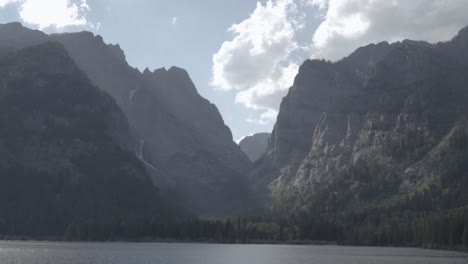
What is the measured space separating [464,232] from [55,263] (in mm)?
126017

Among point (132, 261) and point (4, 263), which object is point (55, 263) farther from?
point (132, 261)

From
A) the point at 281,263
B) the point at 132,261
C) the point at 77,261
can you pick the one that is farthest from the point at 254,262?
the point at 77,261

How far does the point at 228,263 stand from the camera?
149m

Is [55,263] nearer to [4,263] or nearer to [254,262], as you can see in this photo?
[4,263]

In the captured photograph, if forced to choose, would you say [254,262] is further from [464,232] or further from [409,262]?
[464,232]

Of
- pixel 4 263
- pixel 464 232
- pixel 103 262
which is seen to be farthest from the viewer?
pixel 464 232

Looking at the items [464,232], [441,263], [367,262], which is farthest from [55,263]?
[464,232]

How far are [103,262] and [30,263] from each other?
604 inches

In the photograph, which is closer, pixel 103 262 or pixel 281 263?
pixel 103 262

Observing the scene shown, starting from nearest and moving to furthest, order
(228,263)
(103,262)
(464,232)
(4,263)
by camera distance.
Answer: (4,263)
(103,262)
(228,263)
(464,232)

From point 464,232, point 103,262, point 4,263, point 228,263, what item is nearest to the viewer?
point 4,263

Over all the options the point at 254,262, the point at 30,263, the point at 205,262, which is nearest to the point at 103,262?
the point at 30,263

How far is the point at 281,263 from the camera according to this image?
152625 millimetres

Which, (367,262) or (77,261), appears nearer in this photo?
(77,261)
